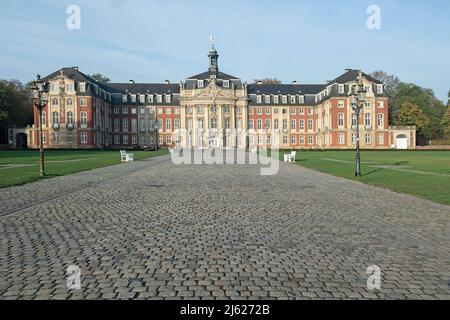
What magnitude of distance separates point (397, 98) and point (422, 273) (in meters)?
94.9

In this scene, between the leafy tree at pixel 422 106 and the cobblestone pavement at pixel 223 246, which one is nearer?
the cobblestone pavement at pixel 223 246

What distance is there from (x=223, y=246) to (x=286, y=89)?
90.4m

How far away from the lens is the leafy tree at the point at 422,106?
87562 mm

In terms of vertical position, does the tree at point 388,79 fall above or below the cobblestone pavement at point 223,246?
above

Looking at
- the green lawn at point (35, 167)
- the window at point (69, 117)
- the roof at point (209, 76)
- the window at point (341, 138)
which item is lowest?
the green lawn at point (35, 167)

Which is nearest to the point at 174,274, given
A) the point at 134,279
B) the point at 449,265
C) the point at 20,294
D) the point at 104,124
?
the point at 134,279

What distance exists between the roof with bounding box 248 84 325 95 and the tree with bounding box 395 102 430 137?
60.6 ft

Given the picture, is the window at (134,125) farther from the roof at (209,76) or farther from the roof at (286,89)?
the roof at (286,89)

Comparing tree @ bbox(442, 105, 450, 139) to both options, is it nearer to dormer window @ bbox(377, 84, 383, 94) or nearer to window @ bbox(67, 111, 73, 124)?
dormer window @ bbox(377, 84, 383, 94)

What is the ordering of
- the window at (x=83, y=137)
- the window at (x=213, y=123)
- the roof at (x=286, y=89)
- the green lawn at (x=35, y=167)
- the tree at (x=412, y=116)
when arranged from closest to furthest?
the green lawn at (x=35, y=167) < the window at (x=83, y=137) < the tree at (x=412, y=116) < the window at (x=213, y=123) < the roof at (x=286, y=89)

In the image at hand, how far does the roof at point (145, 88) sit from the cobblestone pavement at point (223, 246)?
275 feet

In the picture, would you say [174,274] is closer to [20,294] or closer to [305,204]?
[20,294]

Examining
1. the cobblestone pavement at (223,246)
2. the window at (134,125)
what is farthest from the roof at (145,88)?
the cobblestone pavement at (223,246)

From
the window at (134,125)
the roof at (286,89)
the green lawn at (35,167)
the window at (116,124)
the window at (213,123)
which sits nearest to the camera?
the green lawn at (35,167)
